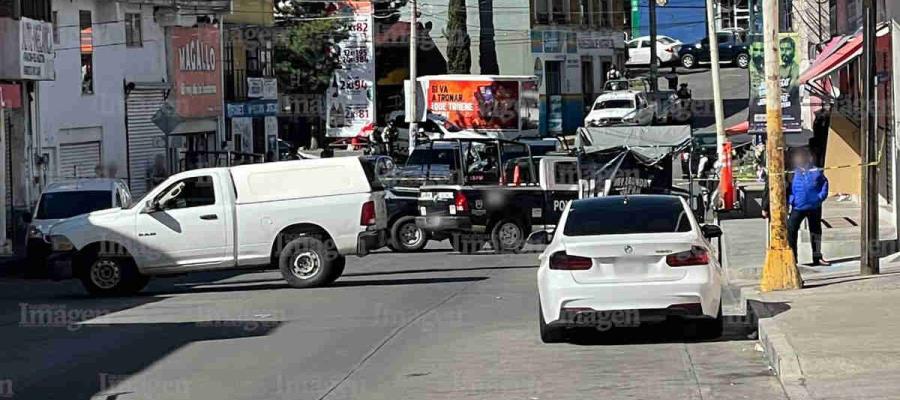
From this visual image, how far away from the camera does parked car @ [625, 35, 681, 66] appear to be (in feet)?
238

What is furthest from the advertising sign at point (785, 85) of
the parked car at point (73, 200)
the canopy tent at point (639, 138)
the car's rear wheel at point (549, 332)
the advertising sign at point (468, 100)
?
the advertising sign at point (468, 100)

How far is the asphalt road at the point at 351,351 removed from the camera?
12.4 meters

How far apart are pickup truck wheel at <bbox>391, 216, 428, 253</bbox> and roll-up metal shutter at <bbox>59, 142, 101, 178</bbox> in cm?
1331

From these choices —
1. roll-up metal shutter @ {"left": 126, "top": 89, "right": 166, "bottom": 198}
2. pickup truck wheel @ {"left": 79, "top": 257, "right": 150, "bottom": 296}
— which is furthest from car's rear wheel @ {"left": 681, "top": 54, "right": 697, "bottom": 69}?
pickup truck wheel @ {"left": 79, "top": 257, "right": 150, "bottom": 296}

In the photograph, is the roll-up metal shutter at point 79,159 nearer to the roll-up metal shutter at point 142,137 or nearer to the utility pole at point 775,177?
the roll-up metal shutter at point 142,137

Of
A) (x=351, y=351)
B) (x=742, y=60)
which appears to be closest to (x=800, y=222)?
(x=351, y=351)

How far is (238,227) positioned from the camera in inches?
897

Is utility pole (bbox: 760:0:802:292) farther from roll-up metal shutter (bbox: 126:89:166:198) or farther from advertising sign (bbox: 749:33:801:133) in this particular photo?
roll-up metal shutter (bbox: 126:89:166:198)

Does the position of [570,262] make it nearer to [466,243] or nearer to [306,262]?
[306,262]

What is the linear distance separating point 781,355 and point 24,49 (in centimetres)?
2553

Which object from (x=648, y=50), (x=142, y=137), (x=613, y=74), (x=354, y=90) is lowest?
(x=142, y=137)

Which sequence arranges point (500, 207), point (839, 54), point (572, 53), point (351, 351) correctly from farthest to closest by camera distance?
point (572, 53)
point (500, 207)
point (839, 54)
point (351, 351)

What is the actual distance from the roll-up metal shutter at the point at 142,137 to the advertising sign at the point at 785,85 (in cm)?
2005

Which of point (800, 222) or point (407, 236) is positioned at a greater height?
point (800, 222)
